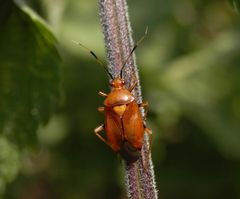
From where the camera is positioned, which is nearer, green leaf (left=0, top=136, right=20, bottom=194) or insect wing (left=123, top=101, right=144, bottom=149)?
insect wing (left=123, top=101, right=144, bottom=149)

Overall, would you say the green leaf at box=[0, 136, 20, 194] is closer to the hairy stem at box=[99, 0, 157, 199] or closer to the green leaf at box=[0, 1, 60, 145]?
the green leaf at box=[0, 1, 60, 145]

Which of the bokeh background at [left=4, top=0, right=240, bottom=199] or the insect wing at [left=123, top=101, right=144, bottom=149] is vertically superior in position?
the bokeh background at [left=4, top=0, right=240, bottom=199]

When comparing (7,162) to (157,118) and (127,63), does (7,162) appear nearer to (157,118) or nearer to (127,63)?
(127,63)

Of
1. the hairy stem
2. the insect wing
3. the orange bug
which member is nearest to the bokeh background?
the orange bug

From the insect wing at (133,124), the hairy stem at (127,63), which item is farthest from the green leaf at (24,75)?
the hairy stem at (127,63)

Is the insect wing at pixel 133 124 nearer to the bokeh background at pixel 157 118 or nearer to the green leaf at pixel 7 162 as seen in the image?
the green leaf at pixel 7 162

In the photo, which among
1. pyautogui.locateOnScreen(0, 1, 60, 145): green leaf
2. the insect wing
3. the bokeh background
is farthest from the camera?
the bokeh background

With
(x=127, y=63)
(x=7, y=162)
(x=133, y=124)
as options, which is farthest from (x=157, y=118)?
(x=127, y=63)
